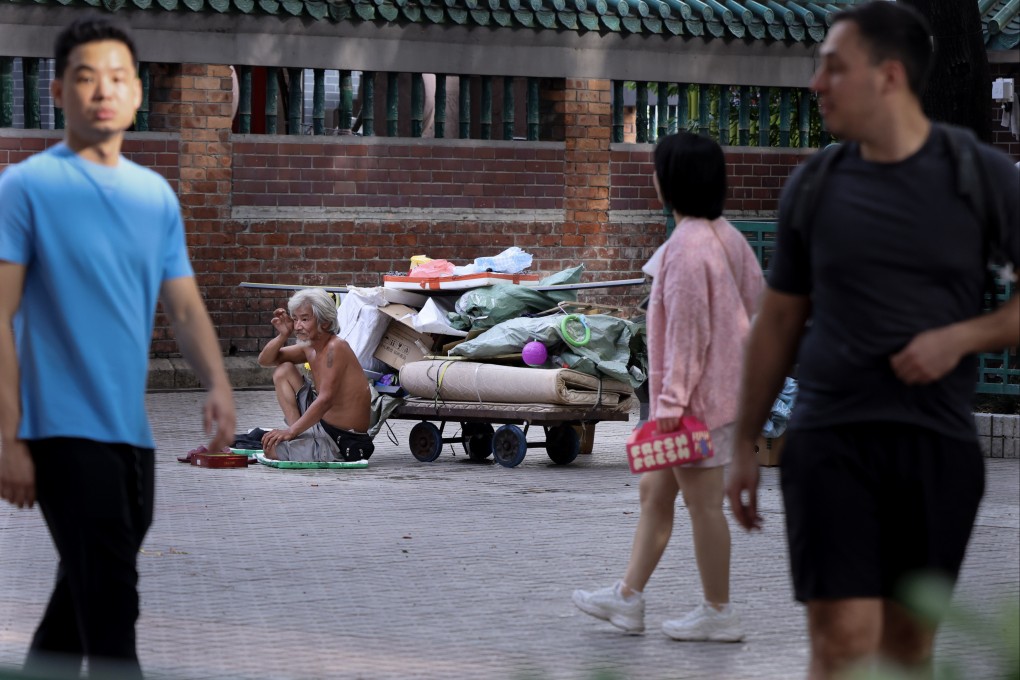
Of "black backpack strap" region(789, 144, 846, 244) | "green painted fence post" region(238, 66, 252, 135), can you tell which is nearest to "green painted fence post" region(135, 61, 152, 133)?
"green painted fence post" region(238, 66, 252, 135)

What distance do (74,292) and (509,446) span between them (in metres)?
7.20

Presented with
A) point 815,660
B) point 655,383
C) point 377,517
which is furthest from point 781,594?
point 815,660

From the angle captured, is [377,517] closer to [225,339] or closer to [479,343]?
[479,343]

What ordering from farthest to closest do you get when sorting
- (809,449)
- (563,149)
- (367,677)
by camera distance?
(563,149)
(367,677)
(809,449)

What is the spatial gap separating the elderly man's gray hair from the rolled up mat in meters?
0.75

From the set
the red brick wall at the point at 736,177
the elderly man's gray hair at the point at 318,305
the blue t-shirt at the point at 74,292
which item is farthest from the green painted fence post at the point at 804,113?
the blue t-shirt at the point at 74,292

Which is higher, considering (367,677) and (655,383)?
(655,383)

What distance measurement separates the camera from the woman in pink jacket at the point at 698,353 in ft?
19.2

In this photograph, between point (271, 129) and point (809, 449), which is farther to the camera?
point (271, 129)

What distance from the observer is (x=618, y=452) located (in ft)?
39.2

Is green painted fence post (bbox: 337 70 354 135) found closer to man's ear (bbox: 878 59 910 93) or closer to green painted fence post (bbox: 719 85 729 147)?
green painted fence post (bbox: 719 85 729 147)

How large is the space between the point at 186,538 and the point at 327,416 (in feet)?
8.74

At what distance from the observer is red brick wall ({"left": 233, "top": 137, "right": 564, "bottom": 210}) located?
53.9 ft

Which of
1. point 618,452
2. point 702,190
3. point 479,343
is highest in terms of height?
point 702,190
